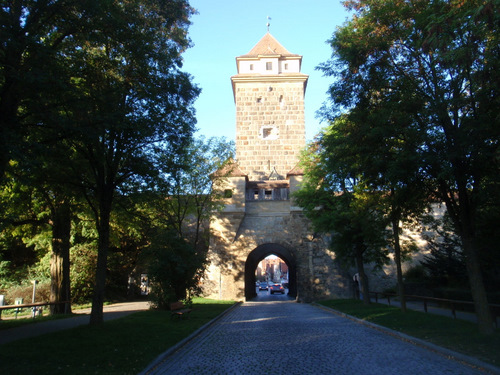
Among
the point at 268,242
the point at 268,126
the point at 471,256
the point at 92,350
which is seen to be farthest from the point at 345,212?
the point at 268,126

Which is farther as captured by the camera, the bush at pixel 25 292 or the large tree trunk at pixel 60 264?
the bush at pixel 25 292

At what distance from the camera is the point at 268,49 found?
138 ft

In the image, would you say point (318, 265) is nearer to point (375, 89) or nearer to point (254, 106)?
point (254, 106)

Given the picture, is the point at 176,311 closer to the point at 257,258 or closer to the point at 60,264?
the point at 60,264

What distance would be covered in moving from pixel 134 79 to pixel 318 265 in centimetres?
2143

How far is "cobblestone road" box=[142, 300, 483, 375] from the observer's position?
7.34 meters

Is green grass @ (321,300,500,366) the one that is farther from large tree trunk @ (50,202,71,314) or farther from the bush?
the bush

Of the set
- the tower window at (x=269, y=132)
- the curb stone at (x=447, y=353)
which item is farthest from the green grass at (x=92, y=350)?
the tower window at (x=269, y=132)

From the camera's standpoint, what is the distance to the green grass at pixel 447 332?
27.2 ft

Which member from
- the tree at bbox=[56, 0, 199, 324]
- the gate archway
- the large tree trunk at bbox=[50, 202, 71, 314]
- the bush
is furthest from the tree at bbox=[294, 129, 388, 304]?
the bush

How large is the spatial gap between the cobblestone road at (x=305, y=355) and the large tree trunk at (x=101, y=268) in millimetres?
3286

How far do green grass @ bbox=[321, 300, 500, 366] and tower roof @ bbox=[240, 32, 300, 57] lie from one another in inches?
1232

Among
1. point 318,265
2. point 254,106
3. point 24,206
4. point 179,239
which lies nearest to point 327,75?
point 179,239

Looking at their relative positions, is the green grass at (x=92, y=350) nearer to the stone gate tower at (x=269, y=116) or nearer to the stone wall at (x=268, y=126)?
the stone wall at (x=268, y=126)
